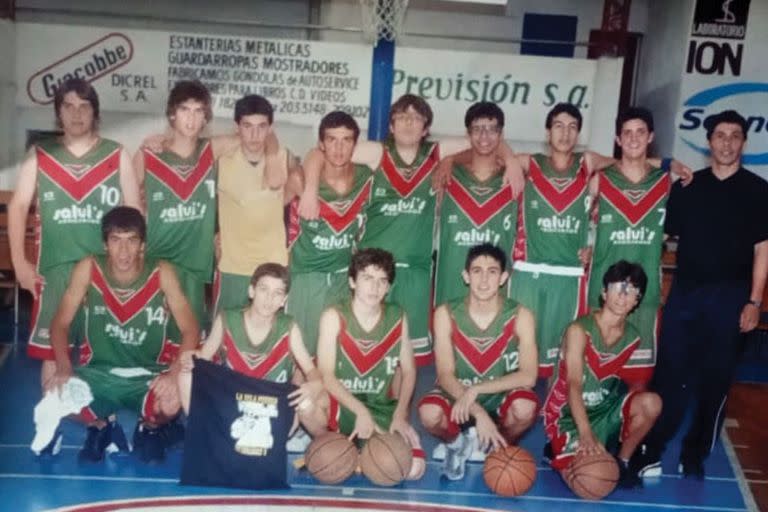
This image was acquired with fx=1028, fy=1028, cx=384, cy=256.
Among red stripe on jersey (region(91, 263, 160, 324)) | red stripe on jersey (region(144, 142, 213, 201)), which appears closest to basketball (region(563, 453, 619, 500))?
red stripe on jersey (region(91, 263, 160, 324))

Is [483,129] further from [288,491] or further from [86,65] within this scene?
[86,65]

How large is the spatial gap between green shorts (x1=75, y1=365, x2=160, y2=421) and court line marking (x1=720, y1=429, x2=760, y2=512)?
286cm

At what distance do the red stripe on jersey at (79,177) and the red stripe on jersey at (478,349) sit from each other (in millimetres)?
1908

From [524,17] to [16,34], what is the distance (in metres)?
4.68

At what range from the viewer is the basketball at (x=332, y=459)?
15.3 feet

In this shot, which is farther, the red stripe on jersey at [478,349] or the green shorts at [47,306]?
the green shorts at [47,306]

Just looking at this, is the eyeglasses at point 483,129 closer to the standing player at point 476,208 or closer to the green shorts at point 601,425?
the standing player at point 476,208

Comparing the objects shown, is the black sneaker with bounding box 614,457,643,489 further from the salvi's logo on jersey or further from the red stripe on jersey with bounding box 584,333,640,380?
the salvi's logo on jersey

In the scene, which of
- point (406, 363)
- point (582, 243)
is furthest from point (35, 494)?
point (582, 243)

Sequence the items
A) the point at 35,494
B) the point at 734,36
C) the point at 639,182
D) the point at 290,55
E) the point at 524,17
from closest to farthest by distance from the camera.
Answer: the point at 35,494 < the point at 639,182 < the point at 290,55 < the point at 734,36 < the point at 524,17

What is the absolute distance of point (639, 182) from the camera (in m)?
5.26

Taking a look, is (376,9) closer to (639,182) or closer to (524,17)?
(639,182)

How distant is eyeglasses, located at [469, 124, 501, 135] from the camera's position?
17.4 feet

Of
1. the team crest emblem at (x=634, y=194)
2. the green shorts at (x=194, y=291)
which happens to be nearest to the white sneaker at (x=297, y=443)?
the green shorts at (x=194, y=291)
